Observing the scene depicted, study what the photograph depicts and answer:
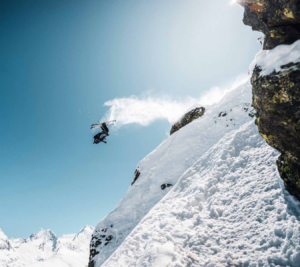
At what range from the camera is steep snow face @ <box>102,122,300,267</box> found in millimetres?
6824

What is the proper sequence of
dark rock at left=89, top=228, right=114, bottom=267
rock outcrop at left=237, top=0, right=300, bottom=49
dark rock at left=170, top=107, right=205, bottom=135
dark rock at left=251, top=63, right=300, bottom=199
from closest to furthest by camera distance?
dark rock at left=251, top=63, right=300, bottom=199
rock outcrop at left=237, top=0, right=300, bottom=49
dark rock at left=89, top=228, right=114, bottom=267
dark rock at left=170, top=107, right=205, bottom=135

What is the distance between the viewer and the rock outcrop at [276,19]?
265 inches

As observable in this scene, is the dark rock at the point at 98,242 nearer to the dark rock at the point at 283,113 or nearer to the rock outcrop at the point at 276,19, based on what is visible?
the dark rock at the point at 283,113

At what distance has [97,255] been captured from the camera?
65.6ft

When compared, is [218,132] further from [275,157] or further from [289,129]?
[289,129]

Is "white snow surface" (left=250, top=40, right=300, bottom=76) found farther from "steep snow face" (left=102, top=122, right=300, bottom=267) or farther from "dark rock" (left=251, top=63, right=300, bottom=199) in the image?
"steep snow face" (left=102, top=122, right=300, bottom=267)

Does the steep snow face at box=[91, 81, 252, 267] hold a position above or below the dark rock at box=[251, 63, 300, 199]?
above

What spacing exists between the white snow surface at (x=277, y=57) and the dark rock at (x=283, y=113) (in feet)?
0.69

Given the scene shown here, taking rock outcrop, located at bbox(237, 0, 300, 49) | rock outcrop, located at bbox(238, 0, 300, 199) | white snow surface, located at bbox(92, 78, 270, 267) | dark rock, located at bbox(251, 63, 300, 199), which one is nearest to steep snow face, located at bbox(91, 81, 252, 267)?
white snow surface, located at bbox(92, 78, 270, 267)

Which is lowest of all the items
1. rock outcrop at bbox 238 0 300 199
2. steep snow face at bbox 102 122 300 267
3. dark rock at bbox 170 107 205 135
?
steep snow face at bbox 102 122 300 267

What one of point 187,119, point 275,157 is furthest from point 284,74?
point 187,119

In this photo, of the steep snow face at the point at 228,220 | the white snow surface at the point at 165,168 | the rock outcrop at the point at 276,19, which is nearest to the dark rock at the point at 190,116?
the white snow surface at the point at 165,168

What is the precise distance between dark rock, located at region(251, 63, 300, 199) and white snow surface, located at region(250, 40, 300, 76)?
0.69 feet

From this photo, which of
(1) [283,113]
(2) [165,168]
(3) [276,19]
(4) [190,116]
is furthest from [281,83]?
(4) [190,116]
